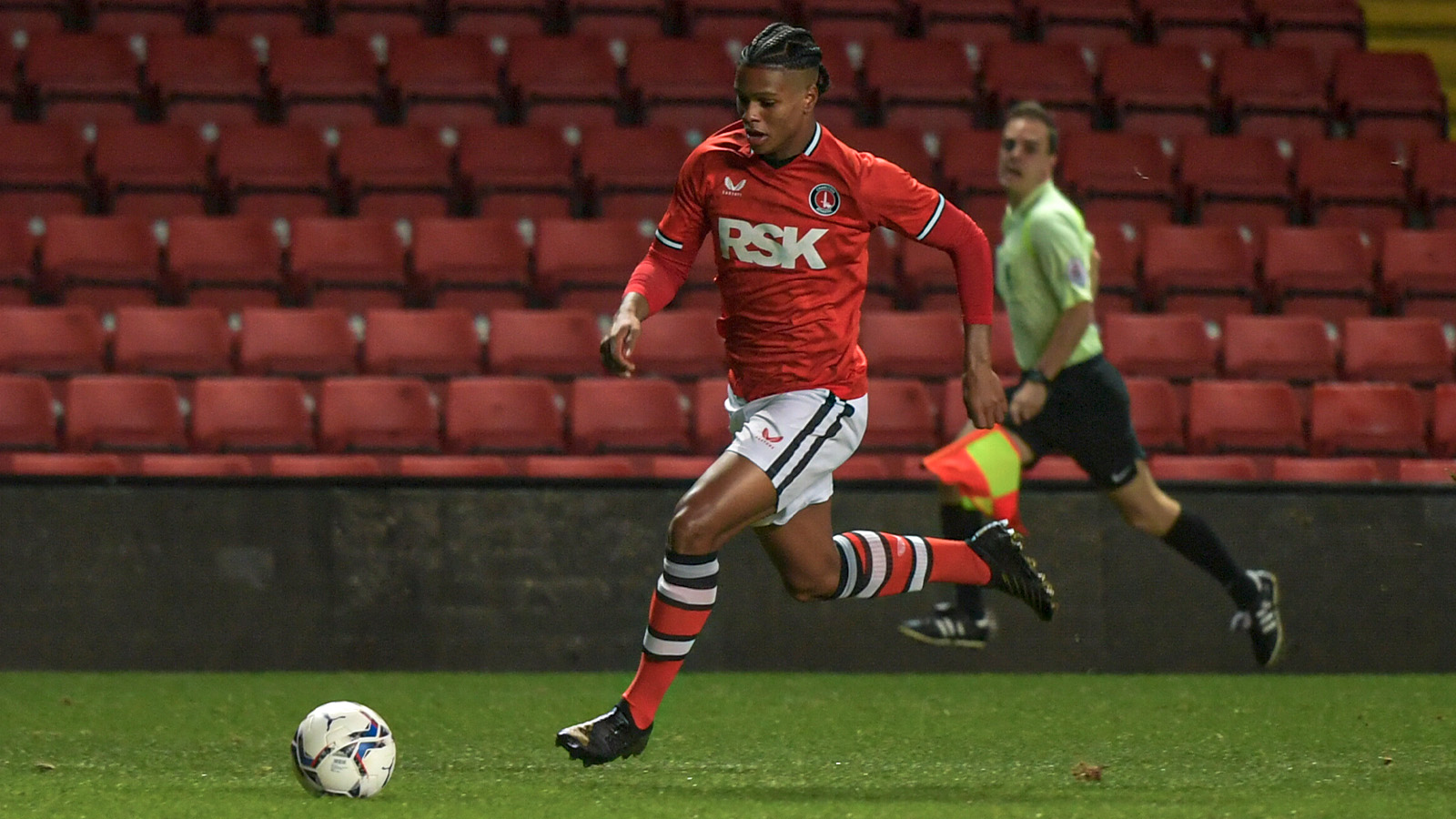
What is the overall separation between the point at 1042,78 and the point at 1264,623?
5.79 metres

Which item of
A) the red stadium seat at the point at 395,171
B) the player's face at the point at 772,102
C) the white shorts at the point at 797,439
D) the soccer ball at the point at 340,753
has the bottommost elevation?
the soccer ball at the point at 340,753

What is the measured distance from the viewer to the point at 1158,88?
36.7ft

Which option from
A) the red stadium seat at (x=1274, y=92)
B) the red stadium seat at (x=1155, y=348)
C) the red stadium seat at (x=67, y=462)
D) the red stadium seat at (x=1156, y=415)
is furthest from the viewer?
the red stadium seat at (x=1274, y=92)

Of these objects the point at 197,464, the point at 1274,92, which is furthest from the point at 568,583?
the point at 1274,92

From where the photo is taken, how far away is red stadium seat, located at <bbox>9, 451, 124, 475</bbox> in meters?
7.73

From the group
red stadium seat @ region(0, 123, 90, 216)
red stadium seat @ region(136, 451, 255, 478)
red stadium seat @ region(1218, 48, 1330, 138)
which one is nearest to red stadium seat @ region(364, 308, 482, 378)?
red stadium seat @ region(136, 451, 255, 478)

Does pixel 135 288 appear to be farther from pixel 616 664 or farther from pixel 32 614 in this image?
pixel 616 664

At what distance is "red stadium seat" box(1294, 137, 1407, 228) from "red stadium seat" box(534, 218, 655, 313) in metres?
4.04

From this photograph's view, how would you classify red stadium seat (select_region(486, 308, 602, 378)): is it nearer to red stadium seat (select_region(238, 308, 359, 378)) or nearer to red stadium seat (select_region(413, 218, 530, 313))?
red stadium seat (select_region(413, 218, 530, 313))

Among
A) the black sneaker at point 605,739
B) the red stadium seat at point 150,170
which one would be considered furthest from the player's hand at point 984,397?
the red stadium seat at point 150,170

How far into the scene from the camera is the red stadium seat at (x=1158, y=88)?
36.4 ft

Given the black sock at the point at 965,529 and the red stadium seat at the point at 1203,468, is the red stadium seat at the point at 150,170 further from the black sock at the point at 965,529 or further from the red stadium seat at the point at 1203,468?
the black sock at the point at 965,529

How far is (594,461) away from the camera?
26.6 feet

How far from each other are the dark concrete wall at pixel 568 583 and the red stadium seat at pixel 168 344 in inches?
67.5
